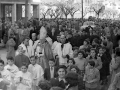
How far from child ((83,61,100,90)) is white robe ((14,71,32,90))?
5.19ft

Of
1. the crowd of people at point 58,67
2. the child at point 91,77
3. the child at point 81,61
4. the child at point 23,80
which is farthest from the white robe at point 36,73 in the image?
the child at point 81,61

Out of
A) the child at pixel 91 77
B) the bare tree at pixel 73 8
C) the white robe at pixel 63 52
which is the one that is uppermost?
the bare tree at pixel 73 8

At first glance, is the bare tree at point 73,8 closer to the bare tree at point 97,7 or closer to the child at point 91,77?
the bare tree at point 97,7

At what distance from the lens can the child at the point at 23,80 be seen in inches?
361

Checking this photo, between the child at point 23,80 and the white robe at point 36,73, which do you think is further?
the white robe at point 36,73

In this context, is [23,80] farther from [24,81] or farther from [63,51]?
[63,51]

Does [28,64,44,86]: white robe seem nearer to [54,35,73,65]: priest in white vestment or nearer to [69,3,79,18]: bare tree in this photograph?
[54,35,73,65]: priest in white vestment

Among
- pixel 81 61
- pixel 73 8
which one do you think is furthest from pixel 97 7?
pixel 81 61

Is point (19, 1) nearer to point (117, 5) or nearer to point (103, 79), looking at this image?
point (103, 79)

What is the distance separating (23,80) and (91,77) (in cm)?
186

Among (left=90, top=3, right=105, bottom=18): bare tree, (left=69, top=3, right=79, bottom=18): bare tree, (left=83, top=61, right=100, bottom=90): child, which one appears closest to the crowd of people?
(left=83, top=61, right=100, bottom=90): child

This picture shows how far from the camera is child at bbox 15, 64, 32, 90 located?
9.18m

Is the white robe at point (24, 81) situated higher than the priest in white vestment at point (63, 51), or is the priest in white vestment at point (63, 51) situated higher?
the priest in white vestment at point (63, 51)

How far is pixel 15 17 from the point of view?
40.9 metres
